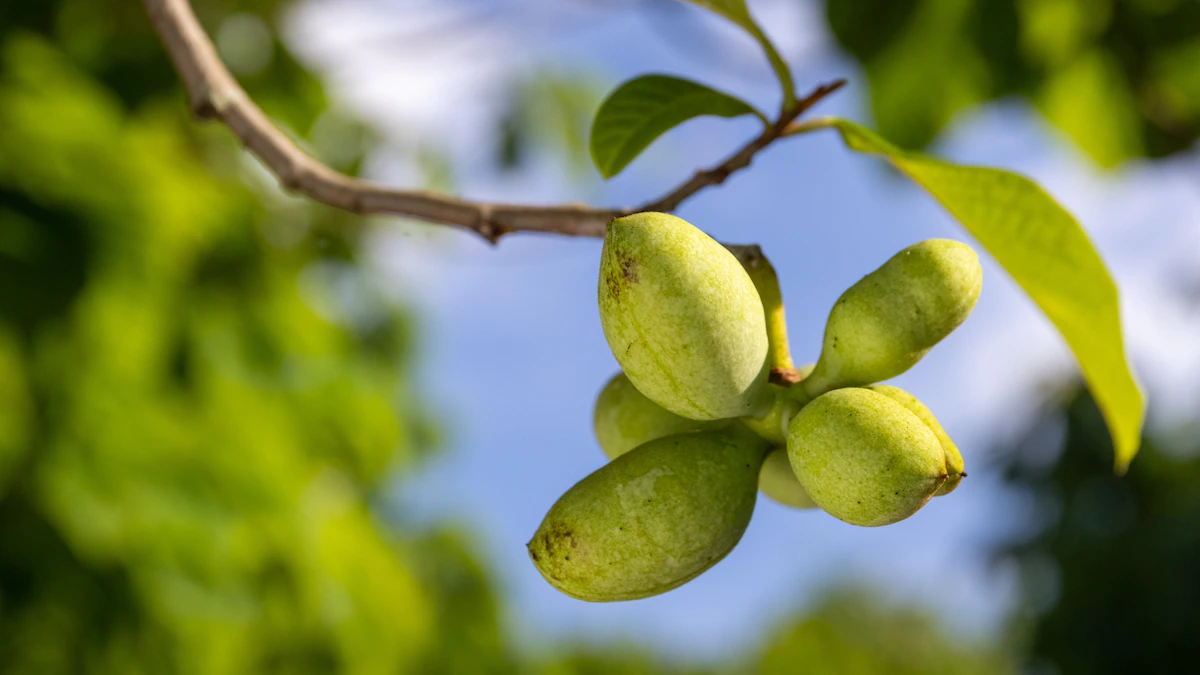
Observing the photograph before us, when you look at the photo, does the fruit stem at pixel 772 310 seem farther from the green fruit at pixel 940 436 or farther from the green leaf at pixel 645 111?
the green leaf at pixel 645 111

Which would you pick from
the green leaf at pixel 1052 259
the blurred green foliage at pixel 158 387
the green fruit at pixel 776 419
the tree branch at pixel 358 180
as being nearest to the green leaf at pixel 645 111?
the tree branch at pixel 358 180

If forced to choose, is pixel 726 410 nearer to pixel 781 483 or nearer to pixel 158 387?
pixel 781 483

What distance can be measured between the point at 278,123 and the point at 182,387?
1.28m

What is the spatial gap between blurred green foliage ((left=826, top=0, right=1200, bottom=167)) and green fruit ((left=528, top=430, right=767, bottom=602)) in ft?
8.56

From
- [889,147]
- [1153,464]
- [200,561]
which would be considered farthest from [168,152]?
[1153,464]

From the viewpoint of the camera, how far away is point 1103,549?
13.8 m

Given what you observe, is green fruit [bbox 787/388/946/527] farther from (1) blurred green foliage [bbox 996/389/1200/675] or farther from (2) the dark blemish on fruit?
(1) blurred green foliage [bbox 996/389/1200/675]

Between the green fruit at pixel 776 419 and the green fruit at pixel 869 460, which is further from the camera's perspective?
Result: the green fruit at pixel 776 419

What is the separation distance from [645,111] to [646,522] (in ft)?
A: 2.13

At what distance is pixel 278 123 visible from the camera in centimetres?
399

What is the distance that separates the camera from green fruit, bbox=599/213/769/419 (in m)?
0.79

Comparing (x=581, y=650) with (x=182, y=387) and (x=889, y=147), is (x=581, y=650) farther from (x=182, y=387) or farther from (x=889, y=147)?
(x=889, y=147)

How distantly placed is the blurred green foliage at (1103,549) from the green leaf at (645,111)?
12710 mm

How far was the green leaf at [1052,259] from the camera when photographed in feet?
3.61
